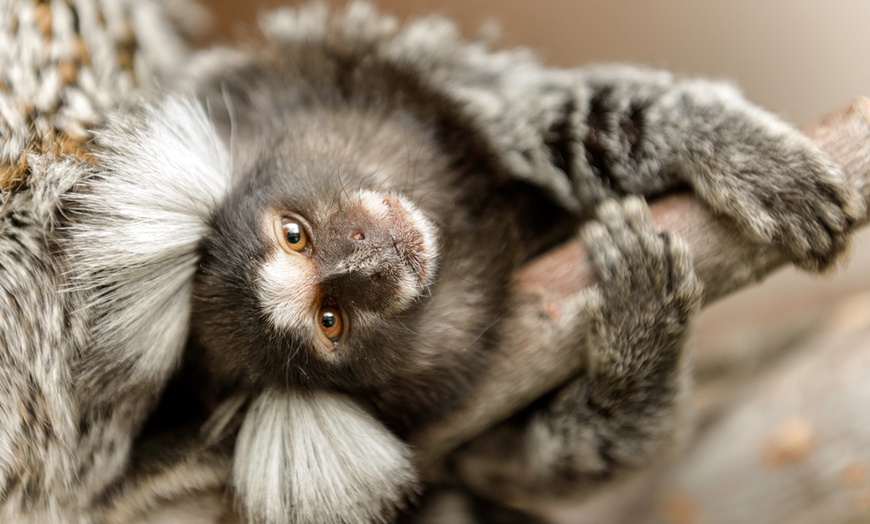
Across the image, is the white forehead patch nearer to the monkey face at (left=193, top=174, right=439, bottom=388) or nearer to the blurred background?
the monkey face at (left=193, top=174, right=439, bottom=388)

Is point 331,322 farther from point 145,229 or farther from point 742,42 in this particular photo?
point 742,42

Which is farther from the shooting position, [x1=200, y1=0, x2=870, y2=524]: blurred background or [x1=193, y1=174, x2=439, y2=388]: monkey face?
[x1=200, y1=0, x2=870, y2=524]: blurred background

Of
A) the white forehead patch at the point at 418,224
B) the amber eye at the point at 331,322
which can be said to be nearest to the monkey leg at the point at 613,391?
the white forehead patch at the point at 418,224

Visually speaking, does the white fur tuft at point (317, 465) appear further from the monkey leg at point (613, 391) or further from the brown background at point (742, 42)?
the brown background at point (742, 42)

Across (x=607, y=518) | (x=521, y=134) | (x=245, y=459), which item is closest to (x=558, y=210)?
(x=521, y=134)

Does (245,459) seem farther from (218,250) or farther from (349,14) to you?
(349,14)

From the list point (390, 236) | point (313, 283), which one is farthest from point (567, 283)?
point (313, 283)

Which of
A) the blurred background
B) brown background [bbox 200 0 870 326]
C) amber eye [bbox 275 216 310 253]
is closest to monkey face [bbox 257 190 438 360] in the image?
amber eye [bbox 275 216 310 253]
